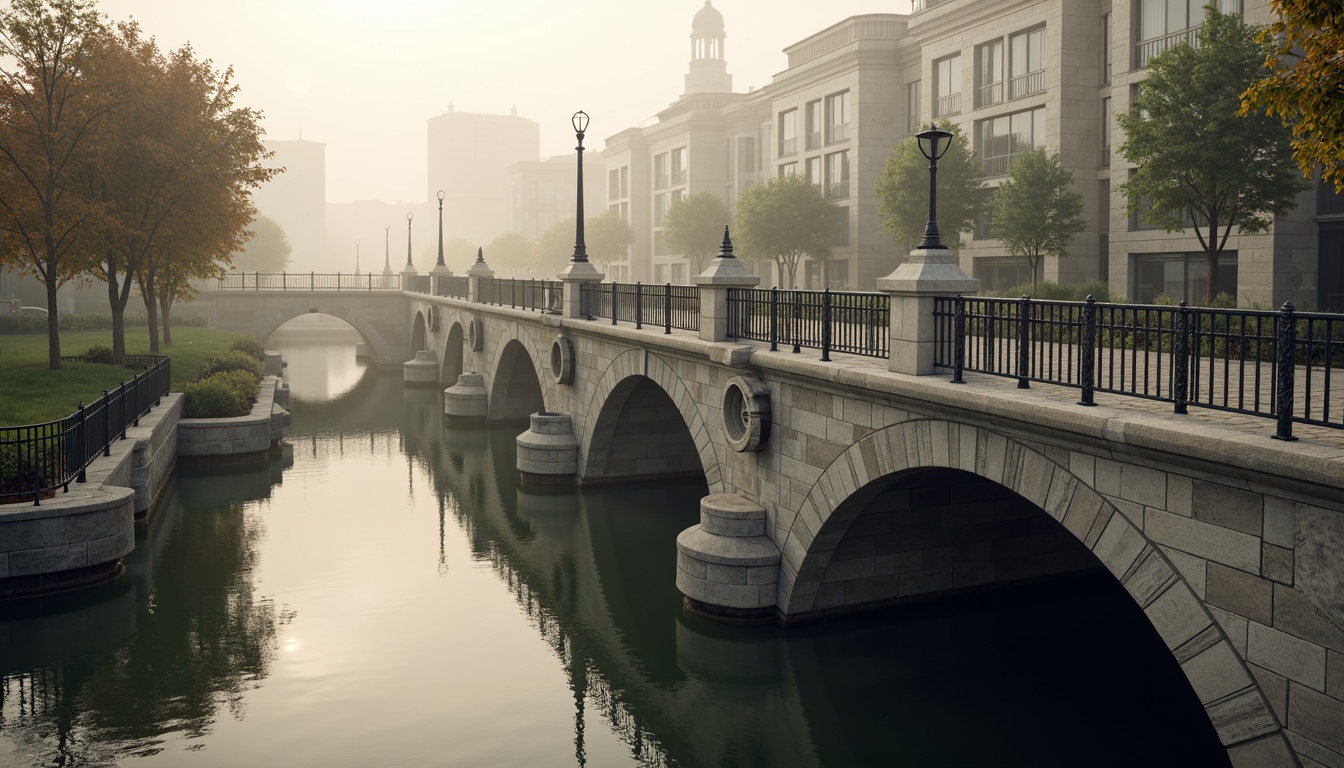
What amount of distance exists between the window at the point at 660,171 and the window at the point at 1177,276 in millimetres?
52099

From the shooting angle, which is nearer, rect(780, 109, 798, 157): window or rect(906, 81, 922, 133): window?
rect(906, 81, 922, 133): window

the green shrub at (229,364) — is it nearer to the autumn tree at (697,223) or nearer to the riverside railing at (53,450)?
the riverside railing at (53,450)

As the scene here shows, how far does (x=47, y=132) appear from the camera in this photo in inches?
1082

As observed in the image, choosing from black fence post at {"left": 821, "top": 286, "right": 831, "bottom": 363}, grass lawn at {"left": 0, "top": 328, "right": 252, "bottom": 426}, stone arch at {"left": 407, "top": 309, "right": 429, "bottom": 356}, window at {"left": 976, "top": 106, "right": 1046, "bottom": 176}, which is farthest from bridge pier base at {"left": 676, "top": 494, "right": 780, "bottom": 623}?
stone arch at {"left": 407, "top": 309, "right": 429, "bottom": 356}

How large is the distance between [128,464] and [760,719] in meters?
13.8

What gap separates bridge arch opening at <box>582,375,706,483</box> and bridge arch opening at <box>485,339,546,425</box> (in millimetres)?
11794

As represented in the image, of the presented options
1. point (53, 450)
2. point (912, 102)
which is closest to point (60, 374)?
point (53, 450)

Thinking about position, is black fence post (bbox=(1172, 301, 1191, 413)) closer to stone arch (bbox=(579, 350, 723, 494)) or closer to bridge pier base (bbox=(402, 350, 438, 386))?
stone arch (bbox=(579, 350, 723, 494))

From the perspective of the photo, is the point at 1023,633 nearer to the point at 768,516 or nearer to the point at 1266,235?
the point at 768,516

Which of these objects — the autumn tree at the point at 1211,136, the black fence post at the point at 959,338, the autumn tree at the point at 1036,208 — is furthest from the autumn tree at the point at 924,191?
the black fence post at the point at 959,338

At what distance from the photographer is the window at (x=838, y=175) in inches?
2234

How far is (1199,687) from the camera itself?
826 cm

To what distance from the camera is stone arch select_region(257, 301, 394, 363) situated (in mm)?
58500

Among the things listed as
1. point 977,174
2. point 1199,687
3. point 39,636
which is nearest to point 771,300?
point 1199,687
